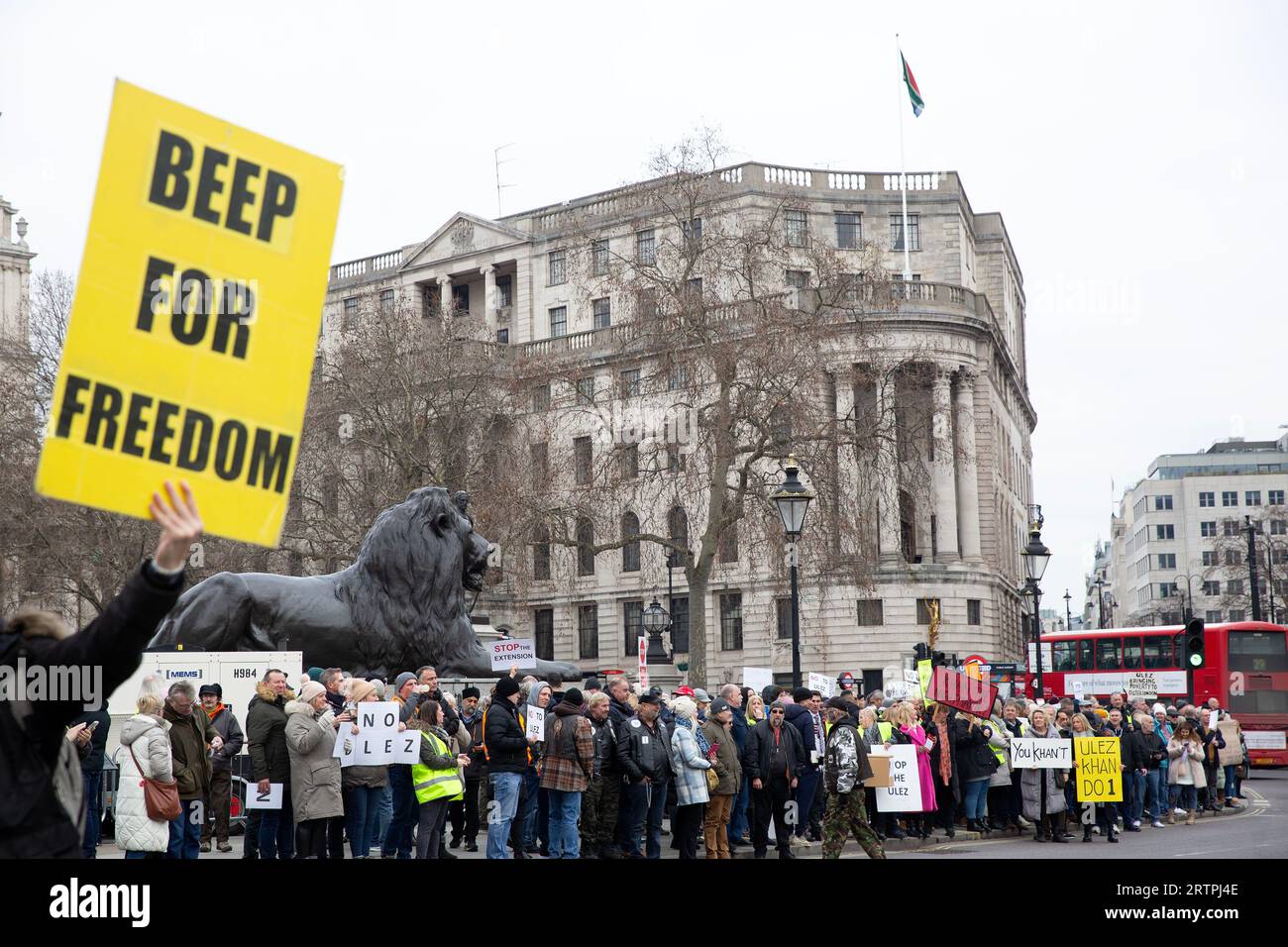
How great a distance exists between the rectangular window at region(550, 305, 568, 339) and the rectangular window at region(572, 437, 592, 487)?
1581 inches

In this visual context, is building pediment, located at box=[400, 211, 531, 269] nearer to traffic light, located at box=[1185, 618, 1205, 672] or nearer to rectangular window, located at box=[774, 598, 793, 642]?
rectangular window, located at box=[774, 598, 793, 642]

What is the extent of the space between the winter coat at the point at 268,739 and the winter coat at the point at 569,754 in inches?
104

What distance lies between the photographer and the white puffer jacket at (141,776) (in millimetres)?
12258

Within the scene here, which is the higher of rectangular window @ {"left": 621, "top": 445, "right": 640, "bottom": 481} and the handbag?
rectangular window @ {"left": 621, "top": 445, "right": 640, "bottom": 481}

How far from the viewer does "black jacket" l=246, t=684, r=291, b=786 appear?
14.6 meters

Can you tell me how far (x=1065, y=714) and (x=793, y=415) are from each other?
1655 centimetres

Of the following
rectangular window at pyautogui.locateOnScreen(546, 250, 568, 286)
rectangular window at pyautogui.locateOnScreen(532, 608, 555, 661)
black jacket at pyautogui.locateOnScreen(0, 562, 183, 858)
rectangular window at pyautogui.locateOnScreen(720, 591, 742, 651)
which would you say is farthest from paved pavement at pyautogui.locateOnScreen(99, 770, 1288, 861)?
rectangular window at pyautogui.locateOnScreen(546, 250, 568, 286)

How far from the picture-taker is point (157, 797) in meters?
12.3

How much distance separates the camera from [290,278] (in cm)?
505

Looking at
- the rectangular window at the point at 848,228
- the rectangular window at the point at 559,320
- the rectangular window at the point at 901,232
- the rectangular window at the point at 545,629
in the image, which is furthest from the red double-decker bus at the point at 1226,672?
the rectangular window at the point at 559,320

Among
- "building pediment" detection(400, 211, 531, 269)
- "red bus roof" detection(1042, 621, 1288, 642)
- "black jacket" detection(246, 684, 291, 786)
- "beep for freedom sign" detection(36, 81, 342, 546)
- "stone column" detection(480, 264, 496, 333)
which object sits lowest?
"black jacket" detection(246, 684, 291, 786)

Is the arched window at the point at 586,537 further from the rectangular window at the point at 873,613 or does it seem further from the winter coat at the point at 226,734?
the rectangular window at the point at 873,613

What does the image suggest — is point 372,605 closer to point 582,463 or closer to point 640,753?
point 640,753
